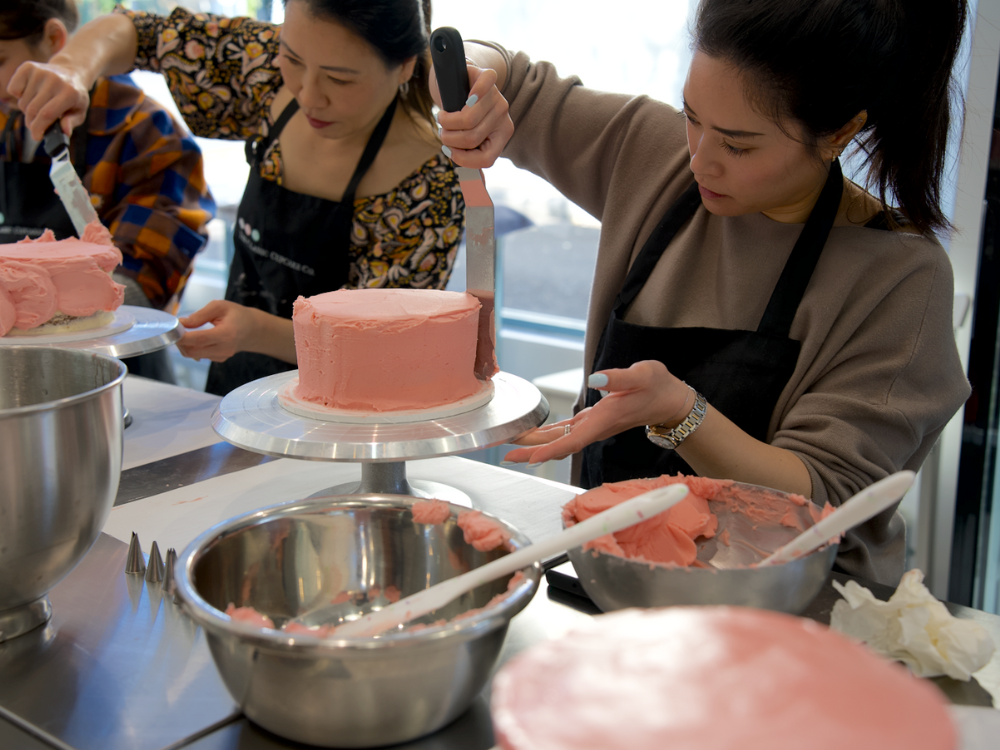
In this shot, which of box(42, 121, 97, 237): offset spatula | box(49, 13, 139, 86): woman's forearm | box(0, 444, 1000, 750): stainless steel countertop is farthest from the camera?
box(49, 13, 139, 86): woman's forearm

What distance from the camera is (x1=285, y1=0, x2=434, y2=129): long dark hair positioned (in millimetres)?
1821

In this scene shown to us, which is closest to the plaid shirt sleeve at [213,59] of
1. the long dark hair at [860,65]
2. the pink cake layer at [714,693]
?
the long dark hair at [860,65]

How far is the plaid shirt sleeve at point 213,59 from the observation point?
2.26 meters

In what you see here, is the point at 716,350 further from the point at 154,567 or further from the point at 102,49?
the point at 102,49

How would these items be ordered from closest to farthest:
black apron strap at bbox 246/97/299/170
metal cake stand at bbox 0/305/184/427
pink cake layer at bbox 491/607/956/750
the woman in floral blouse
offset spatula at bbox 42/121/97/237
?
pink cake layer at bbox 491/607/956/750, metal cake stand at bbox 0/305/184/427, the woman in floral blouse, offset spatula at bbox 42/121/97/237, black apron strap at bbox 246/97/299/170

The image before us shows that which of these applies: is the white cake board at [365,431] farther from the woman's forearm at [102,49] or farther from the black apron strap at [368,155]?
the woman's forearm at [102,49]

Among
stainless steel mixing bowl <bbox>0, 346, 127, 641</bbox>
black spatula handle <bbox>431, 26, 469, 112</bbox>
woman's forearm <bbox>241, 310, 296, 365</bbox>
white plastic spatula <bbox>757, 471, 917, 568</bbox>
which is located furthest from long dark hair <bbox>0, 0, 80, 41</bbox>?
white plastic spatula <bbox>757, 471, 917, 568</bbox>

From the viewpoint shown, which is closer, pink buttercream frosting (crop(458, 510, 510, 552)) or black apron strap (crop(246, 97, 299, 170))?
pink buttercream frosting (crop(458, 510, 510, 552))

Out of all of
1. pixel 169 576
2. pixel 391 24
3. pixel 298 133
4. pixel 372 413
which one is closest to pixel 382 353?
pixel 372 413

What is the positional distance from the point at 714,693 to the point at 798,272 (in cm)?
112

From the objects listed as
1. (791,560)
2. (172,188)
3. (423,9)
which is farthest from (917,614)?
(172,188)

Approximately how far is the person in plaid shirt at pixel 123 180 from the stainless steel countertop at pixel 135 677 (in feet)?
4.96

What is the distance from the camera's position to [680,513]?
98cm

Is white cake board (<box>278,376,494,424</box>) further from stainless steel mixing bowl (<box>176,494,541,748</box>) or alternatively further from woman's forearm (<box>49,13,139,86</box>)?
woman's forearm (<box>49,13,139,86</box>)
